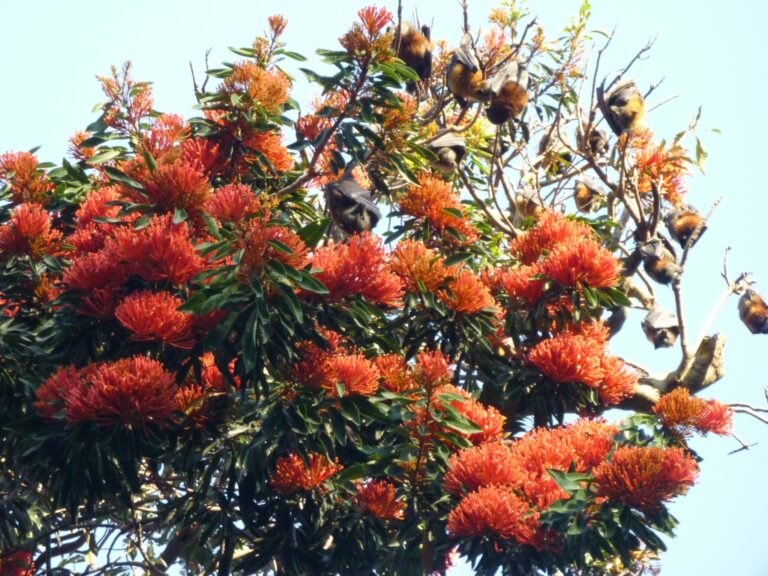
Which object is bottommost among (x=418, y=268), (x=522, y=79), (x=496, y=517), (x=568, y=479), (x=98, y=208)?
(x=496, y=517)

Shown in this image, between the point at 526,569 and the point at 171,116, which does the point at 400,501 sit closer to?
the point at 526,569

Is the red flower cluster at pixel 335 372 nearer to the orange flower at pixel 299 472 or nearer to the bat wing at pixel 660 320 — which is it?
the orange flower at pixel 299 472

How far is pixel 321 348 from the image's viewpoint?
454 cm

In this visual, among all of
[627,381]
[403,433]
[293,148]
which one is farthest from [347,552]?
[293,148]

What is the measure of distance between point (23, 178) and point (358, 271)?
238cm

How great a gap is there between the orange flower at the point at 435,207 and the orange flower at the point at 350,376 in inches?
52.6

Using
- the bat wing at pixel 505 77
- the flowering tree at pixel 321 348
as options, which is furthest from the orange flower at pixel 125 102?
the bat wing at pixel 505 77

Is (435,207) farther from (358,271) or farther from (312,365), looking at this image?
(312,365)

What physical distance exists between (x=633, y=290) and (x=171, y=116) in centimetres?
341

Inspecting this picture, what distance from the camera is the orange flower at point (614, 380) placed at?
510 cm

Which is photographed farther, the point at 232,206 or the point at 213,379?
the point at 213,379

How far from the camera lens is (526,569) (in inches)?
168

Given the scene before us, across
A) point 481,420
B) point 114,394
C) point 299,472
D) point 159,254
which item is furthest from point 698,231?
point 114,394

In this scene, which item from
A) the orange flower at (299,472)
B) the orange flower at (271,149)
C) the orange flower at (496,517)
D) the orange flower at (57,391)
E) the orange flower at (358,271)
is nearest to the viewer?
the orange flower at (496,517)
